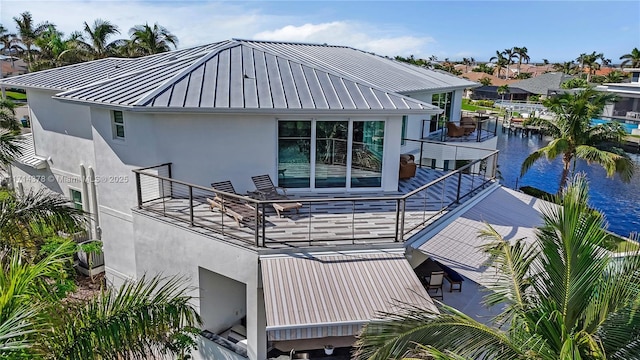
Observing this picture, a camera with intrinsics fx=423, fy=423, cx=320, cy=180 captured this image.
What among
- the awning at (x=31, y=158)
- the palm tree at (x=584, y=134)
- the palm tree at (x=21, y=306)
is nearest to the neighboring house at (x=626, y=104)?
the palm tree at (x=584, y=134)

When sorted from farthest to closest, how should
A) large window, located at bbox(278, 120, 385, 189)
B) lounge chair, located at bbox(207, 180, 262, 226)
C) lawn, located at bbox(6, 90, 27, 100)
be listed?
lawn, located at bbox(6, 90, 27, 100), large window, located at bbox(278, 120, 385, 189), lounge chair, located at bbox(207, 180, 262, 226)

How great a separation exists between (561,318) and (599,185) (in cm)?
5170

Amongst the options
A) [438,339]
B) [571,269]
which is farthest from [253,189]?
[571,269]

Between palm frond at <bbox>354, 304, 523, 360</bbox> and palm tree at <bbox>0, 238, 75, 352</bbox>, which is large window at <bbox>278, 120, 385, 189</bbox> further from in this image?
palm frond at <bbox>354, 304, 523, 360</bbox>

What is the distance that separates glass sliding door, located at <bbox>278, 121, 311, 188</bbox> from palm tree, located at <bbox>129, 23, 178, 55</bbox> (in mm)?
51431

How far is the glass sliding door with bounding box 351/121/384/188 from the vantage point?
726 inches

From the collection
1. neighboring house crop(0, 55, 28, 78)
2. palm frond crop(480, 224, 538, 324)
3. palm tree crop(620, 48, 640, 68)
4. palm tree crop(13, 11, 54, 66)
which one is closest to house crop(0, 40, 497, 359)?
palm frond crop(480, 224, 538, 324)

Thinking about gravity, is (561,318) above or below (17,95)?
below

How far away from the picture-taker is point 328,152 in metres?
18.5

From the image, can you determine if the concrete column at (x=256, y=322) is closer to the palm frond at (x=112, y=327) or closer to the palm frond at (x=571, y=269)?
the palm frond at (x=112, y=327)

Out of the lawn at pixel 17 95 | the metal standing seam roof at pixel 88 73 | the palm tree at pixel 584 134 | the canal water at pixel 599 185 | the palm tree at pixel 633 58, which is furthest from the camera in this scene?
the palm tree at pixel 633 58

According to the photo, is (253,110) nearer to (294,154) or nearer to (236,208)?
(294,154)

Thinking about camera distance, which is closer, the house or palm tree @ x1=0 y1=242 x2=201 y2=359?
palm tree @ x1=0 y1=242 x2=201 y2=359

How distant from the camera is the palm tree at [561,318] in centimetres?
669
